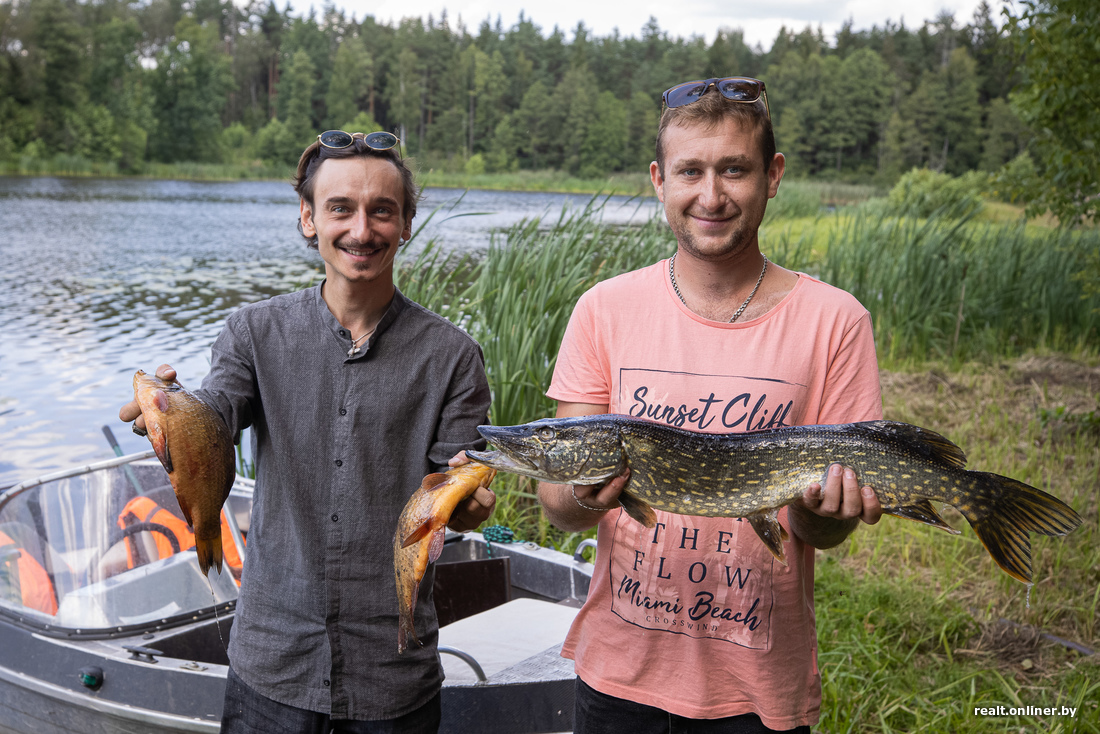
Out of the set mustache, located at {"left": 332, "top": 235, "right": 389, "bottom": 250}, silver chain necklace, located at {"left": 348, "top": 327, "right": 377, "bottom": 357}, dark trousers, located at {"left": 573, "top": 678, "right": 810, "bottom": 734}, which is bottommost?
dark trousers, located at {"left": 573, "top": 678, "right": 810, "bottom": 734}

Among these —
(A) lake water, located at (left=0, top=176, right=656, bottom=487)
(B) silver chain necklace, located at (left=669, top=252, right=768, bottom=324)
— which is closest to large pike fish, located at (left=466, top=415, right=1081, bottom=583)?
(B) silver chain necklace, located at (left=669, top=252, right=768, bottom=324)

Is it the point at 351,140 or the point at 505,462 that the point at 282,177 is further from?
the point at 505,462

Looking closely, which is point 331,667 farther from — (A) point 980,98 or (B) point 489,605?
(A) point 980,98

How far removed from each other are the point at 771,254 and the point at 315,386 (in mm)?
7799

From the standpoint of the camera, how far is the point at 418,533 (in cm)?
170

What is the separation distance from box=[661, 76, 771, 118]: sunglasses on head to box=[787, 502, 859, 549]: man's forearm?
876 mm

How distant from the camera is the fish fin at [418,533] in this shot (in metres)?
1.69

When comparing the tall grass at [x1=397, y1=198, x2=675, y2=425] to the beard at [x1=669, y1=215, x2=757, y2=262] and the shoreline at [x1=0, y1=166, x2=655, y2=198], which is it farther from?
the shoreline at [x1=0, y1=166, x2=655, y2=198]

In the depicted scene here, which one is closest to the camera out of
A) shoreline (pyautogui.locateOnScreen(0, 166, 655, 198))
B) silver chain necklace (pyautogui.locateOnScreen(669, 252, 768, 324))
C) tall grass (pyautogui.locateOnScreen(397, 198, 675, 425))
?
silver chain necklace (pyautogui.locateOnScreen(669, 252, 768, 324))

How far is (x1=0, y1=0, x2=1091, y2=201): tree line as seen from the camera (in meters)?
47.5

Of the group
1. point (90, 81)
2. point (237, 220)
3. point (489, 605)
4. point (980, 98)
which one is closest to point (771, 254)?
point (489, 605)

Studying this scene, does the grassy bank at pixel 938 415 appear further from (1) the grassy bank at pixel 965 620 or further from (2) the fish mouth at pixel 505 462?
(2) the fish mouth at pixel 505 462

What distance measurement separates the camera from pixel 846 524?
175cm

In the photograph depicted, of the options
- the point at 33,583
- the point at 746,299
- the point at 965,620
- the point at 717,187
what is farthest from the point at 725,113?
the point at 965,620
